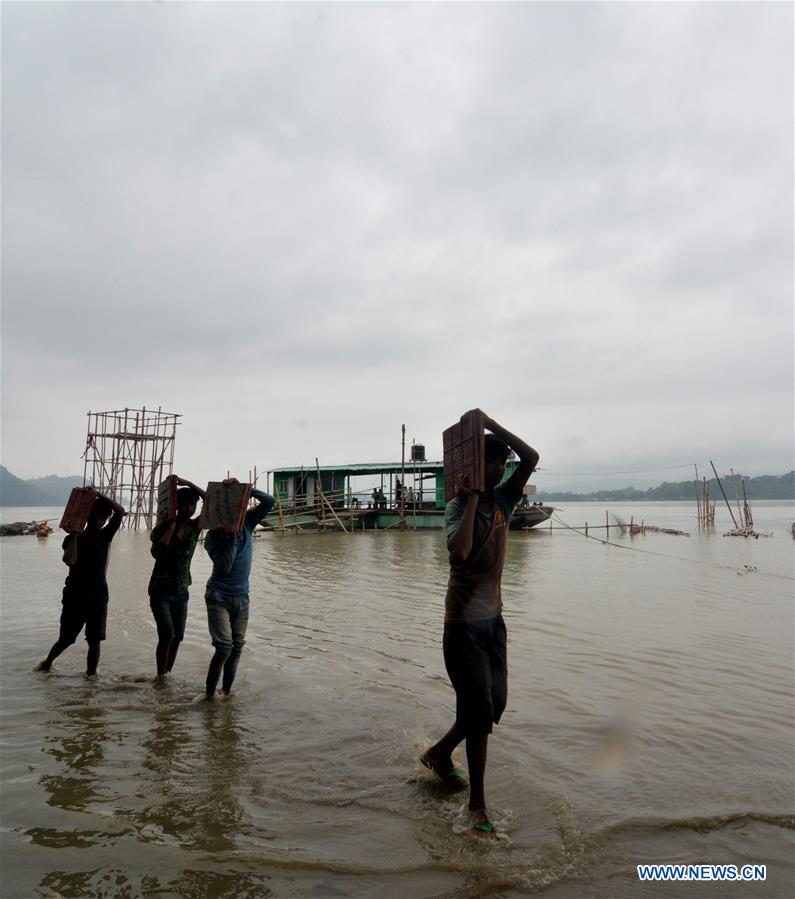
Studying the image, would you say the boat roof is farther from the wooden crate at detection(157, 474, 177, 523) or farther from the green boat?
the wooden crate at detection(157, 474, 177, 523)

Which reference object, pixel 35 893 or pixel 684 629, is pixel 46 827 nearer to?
pixel 35 893

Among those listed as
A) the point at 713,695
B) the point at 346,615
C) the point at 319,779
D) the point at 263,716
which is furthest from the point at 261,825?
the point at 346,615

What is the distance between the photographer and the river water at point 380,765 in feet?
9.57

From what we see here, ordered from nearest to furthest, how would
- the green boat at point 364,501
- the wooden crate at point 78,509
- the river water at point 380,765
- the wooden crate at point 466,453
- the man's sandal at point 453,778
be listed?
1. the river water at point 380,765
2. the wooden crate at point 466,453
3. the man's sandal at point 453,778
4. the wooden crate at point 78,509
5. the green boat at point 364,501

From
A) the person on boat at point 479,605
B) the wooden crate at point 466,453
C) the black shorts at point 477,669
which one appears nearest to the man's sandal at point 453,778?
the person on boat at point 479,605

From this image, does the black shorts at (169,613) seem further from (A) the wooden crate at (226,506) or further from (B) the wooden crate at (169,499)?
(A) the wooden crate at (226,506)

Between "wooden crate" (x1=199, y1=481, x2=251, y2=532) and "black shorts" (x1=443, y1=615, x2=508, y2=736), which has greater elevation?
"wooden crate" (x1=199, y1=481, x2=251, y2=532)

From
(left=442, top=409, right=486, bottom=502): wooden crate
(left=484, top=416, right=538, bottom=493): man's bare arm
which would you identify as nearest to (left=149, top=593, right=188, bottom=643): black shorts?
(left=442, top=409, right=486, bottom=502): wooden crate

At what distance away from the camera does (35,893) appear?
8.68ft

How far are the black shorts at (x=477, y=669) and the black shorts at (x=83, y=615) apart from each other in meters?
4.13

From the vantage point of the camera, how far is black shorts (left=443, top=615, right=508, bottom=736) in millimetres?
3352

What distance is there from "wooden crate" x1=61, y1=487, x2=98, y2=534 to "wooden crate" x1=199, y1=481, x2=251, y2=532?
1536 millimetres

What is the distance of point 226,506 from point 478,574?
2.59 metres

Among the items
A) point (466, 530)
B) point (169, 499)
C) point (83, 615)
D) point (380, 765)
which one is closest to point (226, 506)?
point (169, 499)
